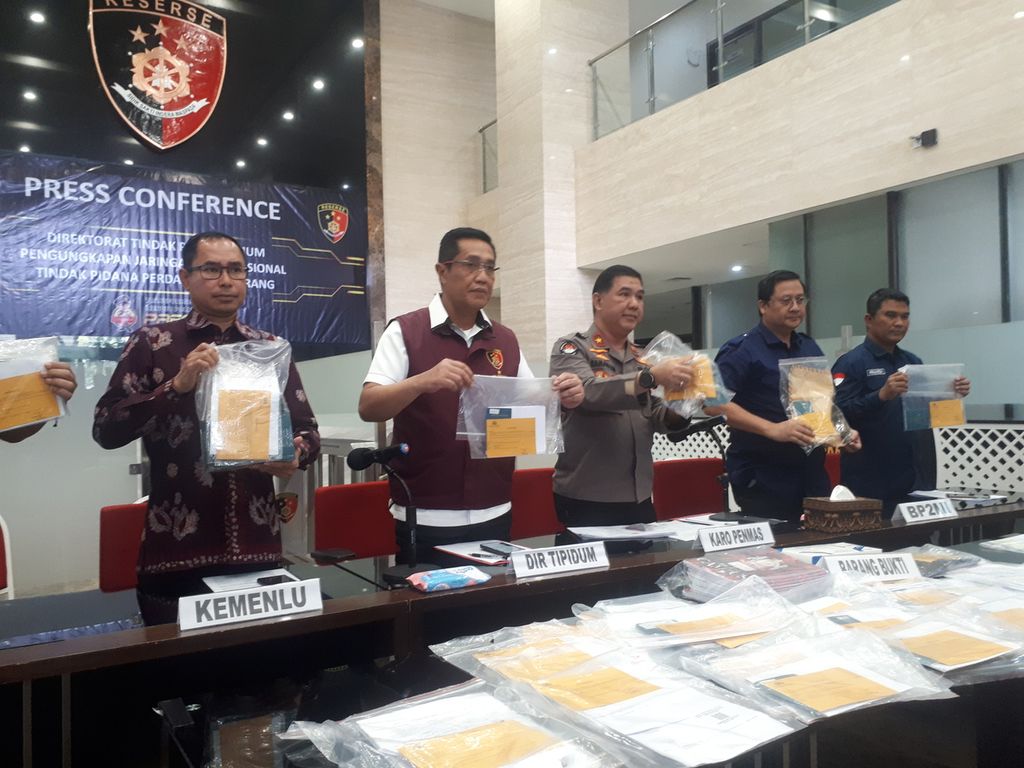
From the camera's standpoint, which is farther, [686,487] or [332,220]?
[332,220]

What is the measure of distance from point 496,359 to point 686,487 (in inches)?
56.3

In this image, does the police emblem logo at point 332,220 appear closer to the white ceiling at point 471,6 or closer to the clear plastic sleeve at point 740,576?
the white ceiling at point 471,6

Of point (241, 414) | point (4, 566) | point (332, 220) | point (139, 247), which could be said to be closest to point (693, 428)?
point (241, 414)

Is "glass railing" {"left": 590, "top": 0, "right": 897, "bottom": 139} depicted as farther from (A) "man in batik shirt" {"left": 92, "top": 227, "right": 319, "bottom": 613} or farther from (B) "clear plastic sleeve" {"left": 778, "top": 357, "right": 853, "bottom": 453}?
(A) "man in batik shirt" {"left": 92, "top": 227, "right": 319, "bottom": 613}

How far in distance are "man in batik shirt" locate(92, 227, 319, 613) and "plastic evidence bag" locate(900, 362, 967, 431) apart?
1.97 m

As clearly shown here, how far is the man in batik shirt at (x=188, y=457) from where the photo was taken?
1.54m

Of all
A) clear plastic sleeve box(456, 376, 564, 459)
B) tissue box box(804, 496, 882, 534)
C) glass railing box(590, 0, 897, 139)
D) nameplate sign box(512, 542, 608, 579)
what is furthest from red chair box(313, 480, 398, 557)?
glass railing box(590, 0, 897, 139)

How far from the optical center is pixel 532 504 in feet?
9.42

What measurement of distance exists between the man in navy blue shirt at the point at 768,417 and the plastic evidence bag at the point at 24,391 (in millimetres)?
1719

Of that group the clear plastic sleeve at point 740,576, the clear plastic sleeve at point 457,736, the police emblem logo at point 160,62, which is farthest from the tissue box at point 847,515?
the police emblem logo at point 160,62

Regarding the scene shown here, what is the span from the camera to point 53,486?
11.4ft

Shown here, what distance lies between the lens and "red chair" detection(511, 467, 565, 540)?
2828mm

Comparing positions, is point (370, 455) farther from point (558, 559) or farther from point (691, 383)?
point (691, 383)

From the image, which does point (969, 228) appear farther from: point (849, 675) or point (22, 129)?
point (22, 129)
